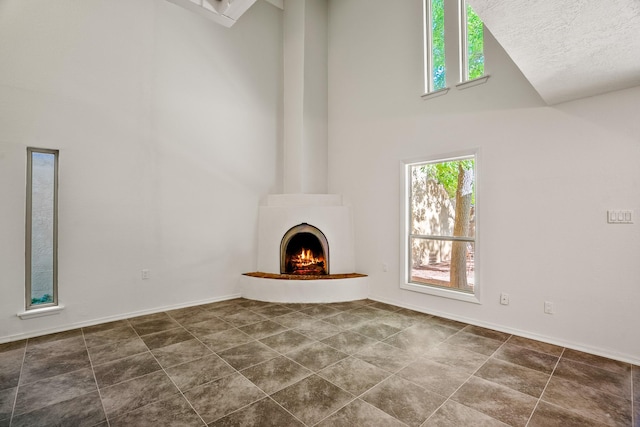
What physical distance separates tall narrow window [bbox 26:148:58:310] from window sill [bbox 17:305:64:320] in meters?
0.08

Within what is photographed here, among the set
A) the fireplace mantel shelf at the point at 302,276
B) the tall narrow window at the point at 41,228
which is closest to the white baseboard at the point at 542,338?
the fireplace mantel shelf at the point at 302,276

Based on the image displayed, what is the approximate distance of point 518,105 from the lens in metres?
3.12

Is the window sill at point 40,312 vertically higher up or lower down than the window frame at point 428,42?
lower down

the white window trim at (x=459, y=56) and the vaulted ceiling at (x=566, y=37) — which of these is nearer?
the vaulted ceiling at (x=566, y=37)

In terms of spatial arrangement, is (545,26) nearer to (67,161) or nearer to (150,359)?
(150,359)

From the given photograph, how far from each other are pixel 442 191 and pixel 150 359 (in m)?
3.64

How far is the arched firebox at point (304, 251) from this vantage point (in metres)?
4.68

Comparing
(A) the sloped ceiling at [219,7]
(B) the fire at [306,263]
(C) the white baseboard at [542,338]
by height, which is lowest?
(C) the white baseboard at [542,338]

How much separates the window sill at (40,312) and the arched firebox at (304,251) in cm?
263

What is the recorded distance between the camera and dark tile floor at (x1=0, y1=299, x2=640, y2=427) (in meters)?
1.81

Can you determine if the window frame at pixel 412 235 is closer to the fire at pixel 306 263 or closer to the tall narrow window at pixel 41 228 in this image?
the fire at pixel 306 263

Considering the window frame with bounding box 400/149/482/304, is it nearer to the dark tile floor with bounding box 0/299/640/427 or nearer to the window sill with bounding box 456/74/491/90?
the dark tile floor with bounding box 0/299/640/427

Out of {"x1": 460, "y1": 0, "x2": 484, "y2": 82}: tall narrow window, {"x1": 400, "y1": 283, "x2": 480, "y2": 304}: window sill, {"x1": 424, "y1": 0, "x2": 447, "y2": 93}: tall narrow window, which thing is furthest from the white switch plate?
{"x1": 424, "y1": 0, "x2": 447, "y2": 93}: tall narrow window

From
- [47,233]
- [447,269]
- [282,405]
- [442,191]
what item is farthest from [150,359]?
[442,191]
